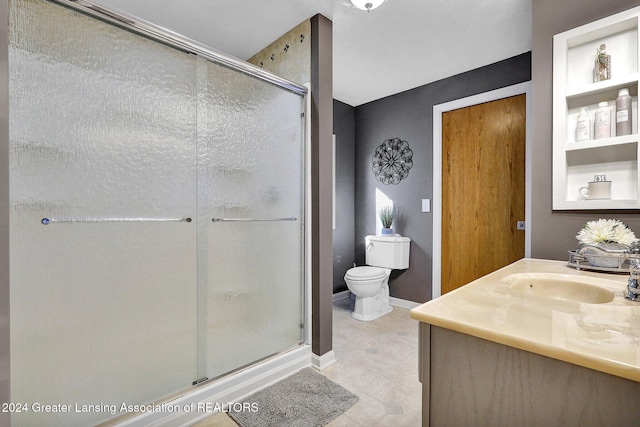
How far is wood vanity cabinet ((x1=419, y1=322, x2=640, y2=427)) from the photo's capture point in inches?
21.9

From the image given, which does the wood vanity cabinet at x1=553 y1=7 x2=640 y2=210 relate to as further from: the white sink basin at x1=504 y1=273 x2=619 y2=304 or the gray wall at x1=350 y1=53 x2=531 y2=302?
the gray wall at x1=350 y1=53 x2=531 y2=302

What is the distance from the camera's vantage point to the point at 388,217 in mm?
3289

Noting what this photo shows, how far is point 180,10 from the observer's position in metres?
1.93

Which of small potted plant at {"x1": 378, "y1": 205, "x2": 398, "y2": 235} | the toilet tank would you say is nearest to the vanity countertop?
the toilet tank

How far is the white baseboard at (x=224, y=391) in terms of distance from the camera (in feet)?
4.61

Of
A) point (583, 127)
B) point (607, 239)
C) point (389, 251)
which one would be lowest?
point (389, 251)

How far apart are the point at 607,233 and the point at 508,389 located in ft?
3.34

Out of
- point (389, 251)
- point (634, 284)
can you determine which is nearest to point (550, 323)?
point (634, 284)

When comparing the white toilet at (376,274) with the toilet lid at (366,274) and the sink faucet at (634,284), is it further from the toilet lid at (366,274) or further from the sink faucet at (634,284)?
the sink faucet at (634,284)

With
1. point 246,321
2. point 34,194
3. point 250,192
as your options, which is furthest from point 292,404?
point 34,194

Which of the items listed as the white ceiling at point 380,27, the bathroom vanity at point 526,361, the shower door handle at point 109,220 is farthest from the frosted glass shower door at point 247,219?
the bathroom vanity at point 526,361

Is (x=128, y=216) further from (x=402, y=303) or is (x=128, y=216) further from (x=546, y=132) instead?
(x=402, y=303)

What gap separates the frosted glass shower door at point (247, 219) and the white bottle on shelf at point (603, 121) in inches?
61.6

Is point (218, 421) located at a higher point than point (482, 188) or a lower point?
lower
